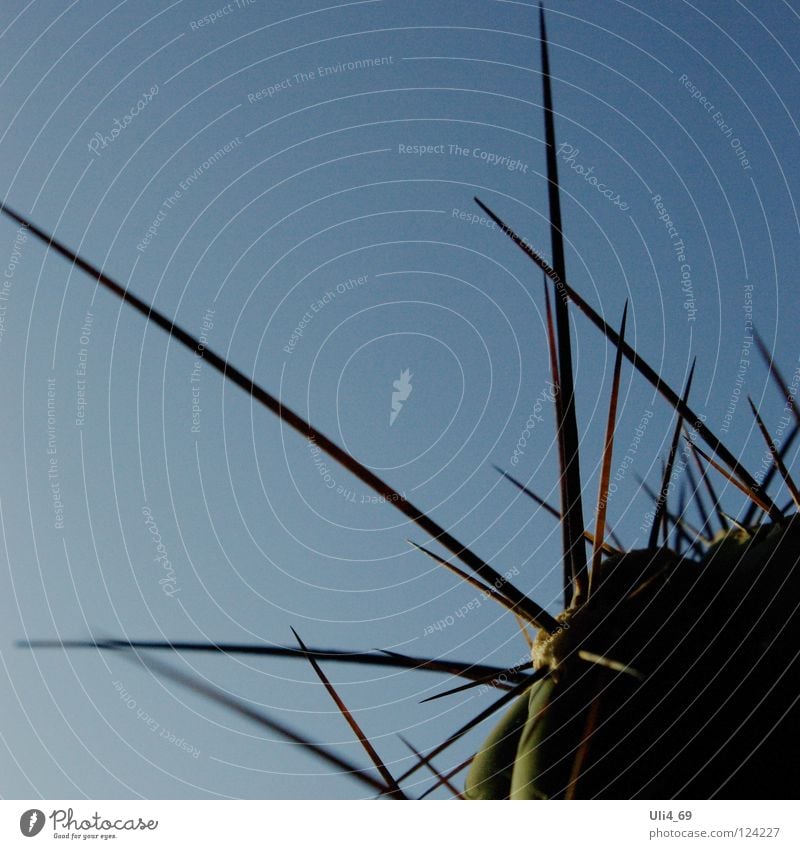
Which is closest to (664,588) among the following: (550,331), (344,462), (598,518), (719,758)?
(598,518)

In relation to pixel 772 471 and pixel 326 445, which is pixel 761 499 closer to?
pixel 772 471

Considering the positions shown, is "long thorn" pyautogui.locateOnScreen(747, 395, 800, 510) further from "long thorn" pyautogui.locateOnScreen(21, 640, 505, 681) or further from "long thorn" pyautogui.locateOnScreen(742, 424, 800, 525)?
"long thorn" pyautogui.locateOnScreen(21, 640, 505, 681)

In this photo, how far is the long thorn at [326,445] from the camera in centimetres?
248

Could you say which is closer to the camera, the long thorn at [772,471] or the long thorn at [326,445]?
the long thorn at [326,445]

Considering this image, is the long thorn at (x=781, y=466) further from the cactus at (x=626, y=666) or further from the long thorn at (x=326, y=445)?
the long thorn at (x=326, y=445)

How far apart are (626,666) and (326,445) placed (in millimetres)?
1263

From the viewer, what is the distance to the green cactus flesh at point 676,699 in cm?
268

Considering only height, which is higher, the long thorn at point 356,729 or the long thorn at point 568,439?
the long thorn at point 568,439

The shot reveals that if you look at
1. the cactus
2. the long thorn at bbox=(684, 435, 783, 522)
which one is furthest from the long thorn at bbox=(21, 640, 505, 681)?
the long thorn at bbox=(684, 435, 783, 522)

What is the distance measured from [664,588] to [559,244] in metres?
1.30

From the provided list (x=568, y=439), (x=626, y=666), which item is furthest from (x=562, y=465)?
(x=626, y=666)

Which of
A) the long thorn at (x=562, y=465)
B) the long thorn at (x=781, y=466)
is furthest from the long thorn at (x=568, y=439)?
the long thorn at (x=781, y=466)

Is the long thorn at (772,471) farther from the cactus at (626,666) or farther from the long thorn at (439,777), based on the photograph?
the long thorn at (439,777)
